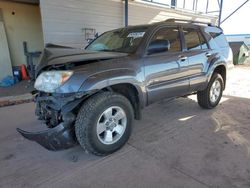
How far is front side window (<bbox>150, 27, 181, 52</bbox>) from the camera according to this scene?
11.1 ft

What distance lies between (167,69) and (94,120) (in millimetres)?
1488

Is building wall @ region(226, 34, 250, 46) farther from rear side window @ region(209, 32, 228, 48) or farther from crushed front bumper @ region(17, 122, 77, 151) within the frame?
crushed front bumper @ region(17, 122, 77, 151)

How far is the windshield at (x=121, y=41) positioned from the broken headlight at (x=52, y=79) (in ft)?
3.72

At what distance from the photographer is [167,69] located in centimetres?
337

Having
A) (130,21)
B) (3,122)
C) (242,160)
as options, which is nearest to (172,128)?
(242,160)

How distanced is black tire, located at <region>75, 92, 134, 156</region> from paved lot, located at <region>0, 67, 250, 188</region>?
7.1 inches

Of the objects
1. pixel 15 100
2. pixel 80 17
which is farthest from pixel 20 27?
pixel 15 100

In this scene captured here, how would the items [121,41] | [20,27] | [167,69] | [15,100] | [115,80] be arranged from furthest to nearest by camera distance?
[20,27]
[15,100]
[121,41]
[167,69]
[115,80]

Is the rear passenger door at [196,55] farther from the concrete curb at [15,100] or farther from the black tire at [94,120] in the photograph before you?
the concrete curb at [15,100]

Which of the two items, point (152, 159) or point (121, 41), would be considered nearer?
point (152, 159)

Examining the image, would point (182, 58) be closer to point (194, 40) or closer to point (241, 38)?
point (194, 40)

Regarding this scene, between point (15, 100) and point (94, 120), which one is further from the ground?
point (94, 120)

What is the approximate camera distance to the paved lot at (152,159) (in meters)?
2.35

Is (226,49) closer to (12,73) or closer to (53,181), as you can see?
(53,181)
